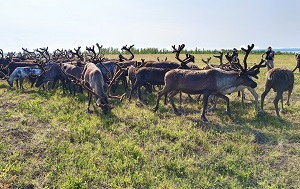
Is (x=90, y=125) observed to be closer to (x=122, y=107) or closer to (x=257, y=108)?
(x=122, y=107)

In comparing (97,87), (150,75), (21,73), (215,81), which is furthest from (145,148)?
(21,73)

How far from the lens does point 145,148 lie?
606cm

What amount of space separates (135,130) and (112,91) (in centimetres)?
485

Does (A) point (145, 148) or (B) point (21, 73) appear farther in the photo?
(B) point (21, 73)

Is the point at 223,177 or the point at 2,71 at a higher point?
the point at 2,71

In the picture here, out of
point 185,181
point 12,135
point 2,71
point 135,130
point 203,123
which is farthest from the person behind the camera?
point 2,71

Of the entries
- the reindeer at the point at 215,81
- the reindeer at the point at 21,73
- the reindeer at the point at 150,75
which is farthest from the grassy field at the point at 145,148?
the reindeer at the point at 21,73

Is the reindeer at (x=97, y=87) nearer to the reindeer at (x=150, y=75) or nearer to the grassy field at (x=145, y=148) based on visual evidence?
the grassy field at (x=145, y=148)

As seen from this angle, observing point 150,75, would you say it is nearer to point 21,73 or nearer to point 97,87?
point 97,87

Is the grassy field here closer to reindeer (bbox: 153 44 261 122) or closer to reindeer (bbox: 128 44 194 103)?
reindeer (bbox: 153 44 261 122)

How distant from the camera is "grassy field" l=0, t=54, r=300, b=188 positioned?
4.87 m

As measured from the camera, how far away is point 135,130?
7062 millimetres

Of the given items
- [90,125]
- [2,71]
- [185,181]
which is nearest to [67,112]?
[90,125]

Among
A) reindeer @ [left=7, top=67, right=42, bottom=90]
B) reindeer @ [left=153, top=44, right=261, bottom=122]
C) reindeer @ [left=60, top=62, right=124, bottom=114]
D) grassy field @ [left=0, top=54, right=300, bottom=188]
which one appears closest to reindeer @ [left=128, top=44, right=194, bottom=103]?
grassy field @ [left=0, top=54, right=300, bottom=188]
